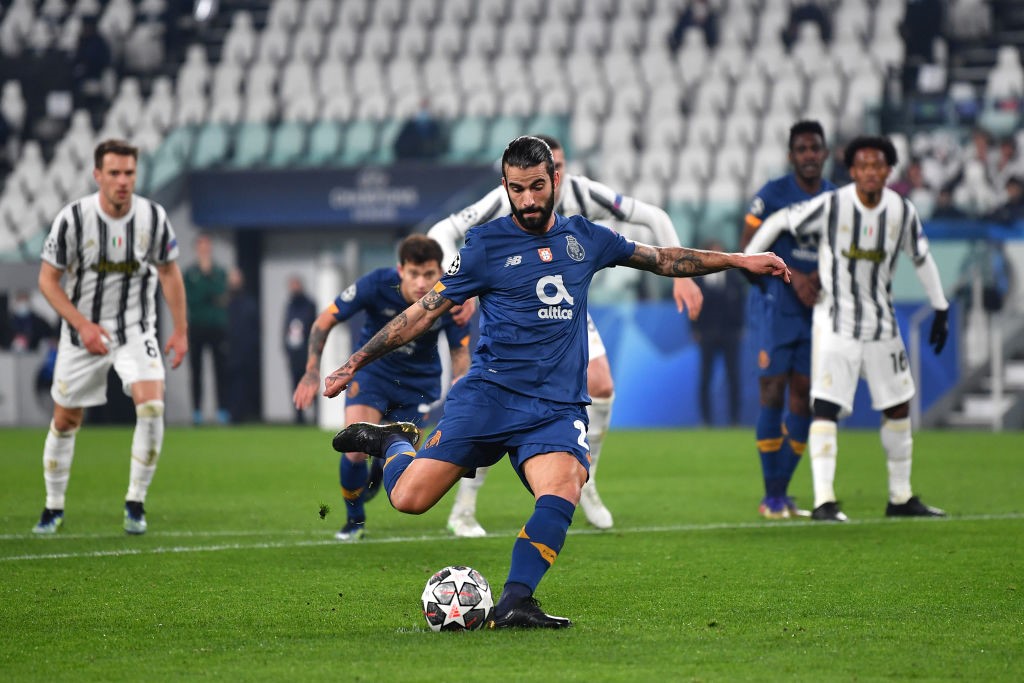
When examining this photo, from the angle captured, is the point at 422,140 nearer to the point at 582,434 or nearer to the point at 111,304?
the point at 111,304

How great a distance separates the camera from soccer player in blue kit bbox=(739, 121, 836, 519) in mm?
9445

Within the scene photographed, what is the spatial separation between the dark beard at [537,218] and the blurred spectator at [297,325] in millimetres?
14692

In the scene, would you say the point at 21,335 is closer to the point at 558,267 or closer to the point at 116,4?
the point at 116,4

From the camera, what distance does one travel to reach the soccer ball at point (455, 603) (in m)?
5.38

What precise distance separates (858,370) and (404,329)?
4.31 metres

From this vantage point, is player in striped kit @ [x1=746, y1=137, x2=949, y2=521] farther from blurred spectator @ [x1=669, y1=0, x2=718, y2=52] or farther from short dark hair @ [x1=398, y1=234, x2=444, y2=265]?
blurred spectator @ [x1=669, y1=0, x2=718, y2=52]

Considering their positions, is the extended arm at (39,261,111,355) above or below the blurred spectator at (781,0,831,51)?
below

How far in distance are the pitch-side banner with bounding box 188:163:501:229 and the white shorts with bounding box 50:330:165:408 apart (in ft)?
38.3

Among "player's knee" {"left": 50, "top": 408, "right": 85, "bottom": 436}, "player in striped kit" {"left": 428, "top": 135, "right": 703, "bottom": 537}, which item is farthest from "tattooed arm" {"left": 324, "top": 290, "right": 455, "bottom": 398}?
"player's knee" {"left": 50, "top": 408, "right": 85, "bottom": 436}

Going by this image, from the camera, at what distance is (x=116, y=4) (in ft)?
84.1

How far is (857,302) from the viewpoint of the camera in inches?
360

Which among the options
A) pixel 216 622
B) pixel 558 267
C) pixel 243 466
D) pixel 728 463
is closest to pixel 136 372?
pixel 216 622

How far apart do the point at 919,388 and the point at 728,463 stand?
4.85m

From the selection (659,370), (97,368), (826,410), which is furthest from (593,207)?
(659,370)
